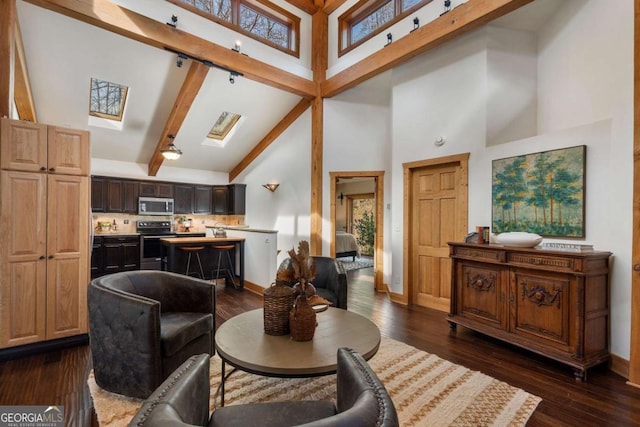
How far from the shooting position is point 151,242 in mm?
6953

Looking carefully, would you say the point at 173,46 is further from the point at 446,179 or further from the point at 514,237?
the point at 514,237

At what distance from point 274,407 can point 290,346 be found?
56 centimetres

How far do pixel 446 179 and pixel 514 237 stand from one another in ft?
4.96

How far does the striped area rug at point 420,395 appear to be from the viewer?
6.46 ft

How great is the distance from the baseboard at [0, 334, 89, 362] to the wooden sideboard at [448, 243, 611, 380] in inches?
156

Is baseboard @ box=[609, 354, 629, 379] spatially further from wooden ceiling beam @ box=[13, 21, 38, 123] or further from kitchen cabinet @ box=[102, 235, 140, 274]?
kitchen cabinet @ box=[102, 235, 140, 274]

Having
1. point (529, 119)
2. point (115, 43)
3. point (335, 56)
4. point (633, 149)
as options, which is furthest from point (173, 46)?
point (633, 149)

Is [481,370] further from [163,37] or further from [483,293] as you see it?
[163,37]

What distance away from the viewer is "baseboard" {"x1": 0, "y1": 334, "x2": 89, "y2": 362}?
273cm

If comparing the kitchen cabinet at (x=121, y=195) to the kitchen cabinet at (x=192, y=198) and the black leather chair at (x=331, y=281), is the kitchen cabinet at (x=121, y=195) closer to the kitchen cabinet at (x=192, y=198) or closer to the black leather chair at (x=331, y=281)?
the kitchen cabinet at (x=192, y=198)

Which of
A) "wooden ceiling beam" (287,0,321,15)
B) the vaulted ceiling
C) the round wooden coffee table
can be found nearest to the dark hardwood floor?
the round wooden coffee table

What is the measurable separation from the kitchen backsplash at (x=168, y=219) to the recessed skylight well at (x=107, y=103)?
7.15ft

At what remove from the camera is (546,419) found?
1.99 meters

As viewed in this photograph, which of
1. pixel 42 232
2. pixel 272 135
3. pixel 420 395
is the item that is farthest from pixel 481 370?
pixel 272 135
